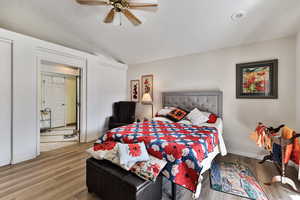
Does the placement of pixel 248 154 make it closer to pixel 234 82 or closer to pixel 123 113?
pixel 234 82

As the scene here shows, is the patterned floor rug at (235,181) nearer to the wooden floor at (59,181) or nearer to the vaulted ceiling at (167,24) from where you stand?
the wooden floor at (59,181)

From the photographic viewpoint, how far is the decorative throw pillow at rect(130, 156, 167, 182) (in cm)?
142

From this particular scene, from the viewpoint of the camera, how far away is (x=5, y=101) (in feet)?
8.04

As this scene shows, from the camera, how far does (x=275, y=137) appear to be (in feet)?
6.36

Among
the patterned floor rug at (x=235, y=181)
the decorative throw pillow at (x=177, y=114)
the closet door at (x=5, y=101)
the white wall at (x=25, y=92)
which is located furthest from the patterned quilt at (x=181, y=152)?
the closet door at (x=5, y=101)

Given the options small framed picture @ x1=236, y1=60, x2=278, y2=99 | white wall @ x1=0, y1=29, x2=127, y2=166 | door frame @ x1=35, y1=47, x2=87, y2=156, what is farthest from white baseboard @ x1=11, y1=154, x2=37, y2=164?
small framed picture @ x1=236, y1=60, x2=278, y2=99

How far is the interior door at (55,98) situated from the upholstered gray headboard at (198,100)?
426 centimetres

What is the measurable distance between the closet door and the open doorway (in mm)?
1444

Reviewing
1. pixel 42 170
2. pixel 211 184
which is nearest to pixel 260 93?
pixel 211 184

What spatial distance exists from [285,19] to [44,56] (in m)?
4.62

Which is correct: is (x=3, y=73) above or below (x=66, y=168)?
above

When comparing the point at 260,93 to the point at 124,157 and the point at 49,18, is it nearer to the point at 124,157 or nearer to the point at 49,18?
the point at 124,157

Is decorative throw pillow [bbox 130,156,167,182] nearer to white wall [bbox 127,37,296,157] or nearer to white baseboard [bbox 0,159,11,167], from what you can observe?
white wall [bbox 127,37,296,157]

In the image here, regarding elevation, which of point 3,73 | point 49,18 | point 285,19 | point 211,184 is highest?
point 49,18
